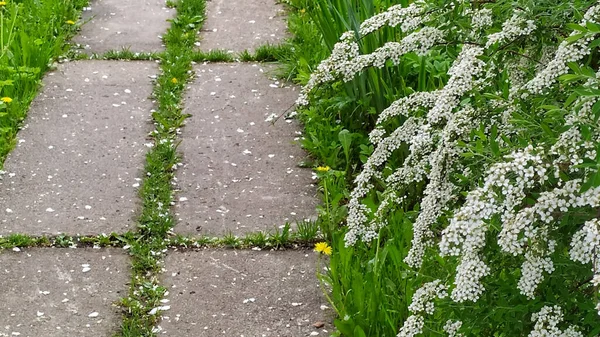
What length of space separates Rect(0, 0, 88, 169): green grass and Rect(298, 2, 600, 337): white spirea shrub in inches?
79.9

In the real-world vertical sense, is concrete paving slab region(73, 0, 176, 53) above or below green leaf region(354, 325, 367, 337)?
above

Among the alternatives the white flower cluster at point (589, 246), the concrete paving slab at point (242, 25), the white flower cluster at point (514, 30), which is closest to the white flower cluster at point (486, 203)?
the white flower cluster at point (589, 246)

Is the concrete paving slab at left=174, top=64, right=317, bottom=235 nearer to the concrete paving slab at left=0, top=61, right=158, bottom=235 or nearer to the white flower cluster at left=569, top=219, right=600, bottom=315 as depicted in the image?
the concrete paving slab at left=0, top=61, right=158, bottom=235

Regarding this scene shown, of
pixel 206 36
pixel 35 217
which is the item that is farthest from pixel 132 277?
pixel 206 36

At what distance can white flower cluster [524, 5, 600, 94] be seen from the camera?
1962 millimetres

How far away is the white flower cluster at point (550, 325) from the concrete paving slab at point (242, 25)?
11.1 feet

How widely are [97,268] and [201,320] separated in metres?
0.50

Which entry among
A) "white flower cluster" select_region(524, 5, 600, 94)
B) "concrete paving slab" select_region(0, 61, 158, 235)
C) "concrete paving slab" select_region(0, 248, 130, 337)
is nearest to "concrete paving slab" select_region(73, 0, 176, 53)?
"concrete paving slab" select_region(0, 61, 158, 235)

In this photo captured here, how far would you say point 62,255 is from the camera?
3332mm

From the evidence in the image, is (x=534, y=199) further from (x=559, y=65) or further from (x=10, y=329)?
(x=10, y=329)

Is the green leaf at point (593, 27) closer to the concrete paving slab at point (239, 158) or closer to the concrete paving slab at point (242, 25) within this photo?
the concrete paving slab at point (239, 158)

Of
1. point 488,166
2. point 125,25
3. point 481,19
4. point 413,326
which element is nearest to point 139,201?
point 413,326

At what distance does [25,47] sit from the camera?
4.64 metres

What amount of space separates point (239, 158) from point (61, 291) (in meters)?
1.15
